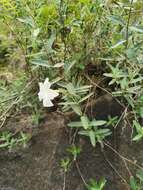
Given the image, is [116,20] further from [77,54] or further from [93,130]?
[93,130]

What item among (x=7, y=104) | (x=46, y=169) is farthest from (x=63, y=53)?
(x=46, y=169)

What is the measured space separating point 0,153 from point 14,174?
84 mm

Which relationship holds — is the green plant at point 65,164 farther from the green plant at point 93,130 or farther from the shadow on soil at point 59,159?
the green plant at point 93,130

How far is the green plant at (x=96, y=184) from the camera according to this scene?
1.10m

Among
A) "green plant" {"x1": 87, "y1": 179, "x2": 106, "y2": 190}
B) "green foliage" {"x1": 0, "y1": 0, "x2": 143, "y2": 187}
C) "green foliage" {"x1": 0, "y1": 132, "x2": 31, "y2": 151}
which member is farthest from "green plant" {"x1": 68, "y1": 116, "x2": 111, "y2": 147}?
"green foliage" {"x1": 0, "y1": 132, "x2": 31, "y2": 151}

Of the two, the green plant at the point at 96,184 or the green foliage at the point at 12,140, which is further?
the green foliage at the point at 12,140

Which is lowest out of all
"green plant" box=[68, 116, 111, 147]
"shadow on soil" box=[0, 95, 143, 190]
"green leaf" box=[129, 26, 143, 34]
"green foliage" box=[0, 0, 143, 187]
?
"shadow on soil" box=[0, 95, 143, 190]

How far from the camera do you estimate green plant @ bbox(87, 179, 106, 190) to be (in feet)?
3.59

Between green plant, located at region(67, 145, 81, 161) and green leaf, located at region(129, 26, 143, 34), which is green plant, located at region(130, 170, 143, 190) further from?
green leaf, located at region(129, 26, 143, 34)

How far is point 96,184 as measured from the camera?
112 centimetres

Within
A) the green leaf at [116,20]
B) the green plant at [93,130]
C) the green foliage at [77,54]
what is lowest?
the green plant at [93,130]

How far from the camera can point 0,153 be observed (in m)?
1.30

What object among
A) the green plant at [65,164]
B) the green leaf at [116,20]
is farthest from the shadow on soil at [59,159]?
the green leaf at [116,20]

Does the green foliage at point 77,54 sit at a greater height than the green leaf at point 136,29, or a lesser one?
lesser
